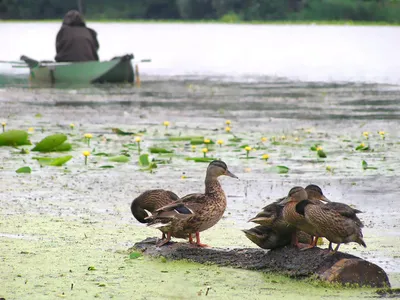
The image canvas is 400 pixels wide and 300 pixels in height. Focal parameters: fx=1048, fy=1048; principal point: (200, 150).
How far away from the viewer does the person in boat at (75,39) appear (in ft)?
73.5

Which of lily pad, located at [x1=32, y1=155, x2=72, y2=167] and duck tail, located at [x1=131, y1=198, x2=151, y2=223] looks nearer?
duck tail, located at [x1=131, y1=198, x2=151, y2=223]

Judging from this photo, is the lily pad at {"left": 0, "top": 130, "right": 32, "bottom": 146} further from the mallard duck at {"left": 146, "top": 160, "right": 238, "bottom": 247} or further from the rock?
the mallard duck at {"left": 146, "top": 160, "right": 238, "bottom": 247}

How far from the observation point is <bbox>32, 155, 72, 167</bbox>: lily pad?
10867 millimetres

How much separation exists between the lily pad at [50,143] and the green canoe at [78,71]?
10293 millimetres

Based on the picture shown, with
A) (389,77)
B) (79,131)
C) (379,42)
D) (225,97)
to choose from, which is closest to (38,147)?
(79,131)

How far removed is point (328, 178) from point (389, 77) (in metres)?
18.0

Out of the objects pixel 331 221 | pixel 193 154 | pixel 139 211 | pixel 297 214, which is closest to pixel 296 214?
pixel 297 214

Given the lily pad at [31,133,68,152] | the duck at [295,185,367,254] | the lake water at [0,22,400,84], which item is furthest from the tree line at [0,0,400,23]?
the duck at [295,185,367,254]

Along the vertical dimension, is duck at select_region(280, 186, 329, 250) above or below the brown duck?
above

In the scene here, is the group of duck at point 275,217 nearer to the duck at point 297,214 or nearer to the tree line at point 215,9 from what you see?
the duck at point 297,214

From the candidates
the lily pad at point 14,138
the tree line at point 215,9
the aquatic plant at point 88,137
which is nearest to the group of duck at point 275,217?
the aquatic plant at point 88,137

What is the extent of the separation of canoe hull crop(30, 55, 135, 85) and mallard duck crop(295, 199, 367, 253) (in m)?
16.3

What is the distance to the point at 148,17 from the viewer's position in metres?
75.3

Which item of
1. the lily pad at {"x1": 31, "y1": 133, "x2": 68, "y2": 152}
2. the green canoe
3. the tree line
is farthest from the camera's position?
the tree line
